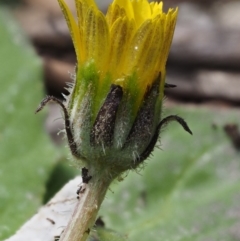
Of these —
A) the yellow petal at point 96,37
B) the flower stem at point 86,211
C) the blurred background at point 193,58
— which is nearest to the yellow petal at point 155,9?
the yellow petal at point 96,37

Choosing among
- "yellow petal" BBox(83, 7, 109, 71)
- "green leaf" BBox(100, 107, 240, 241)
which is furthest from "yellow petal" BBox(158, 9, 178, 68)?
"green leaf" BBox(100, 107, 240, 241)

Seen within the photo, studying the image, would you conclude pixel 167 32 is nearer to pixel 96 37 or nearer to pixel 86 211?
pixel 96 37

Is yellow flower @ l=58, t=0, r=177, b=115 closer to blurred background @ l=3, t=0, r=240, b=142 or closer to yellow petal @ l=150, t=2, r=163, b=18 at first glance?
yellow petal @ l=150, t=2, r=163, b=18

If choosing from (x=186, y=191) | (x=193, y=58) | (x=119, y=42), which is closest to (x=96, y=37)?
(x=119, y=42)

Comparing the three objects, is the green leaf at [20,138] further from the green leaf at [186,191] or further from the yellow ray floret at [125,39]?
the yellow ray floret at [125,39]

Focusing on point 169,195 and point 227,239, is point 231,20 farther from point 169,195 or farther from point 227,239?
point 227,239
